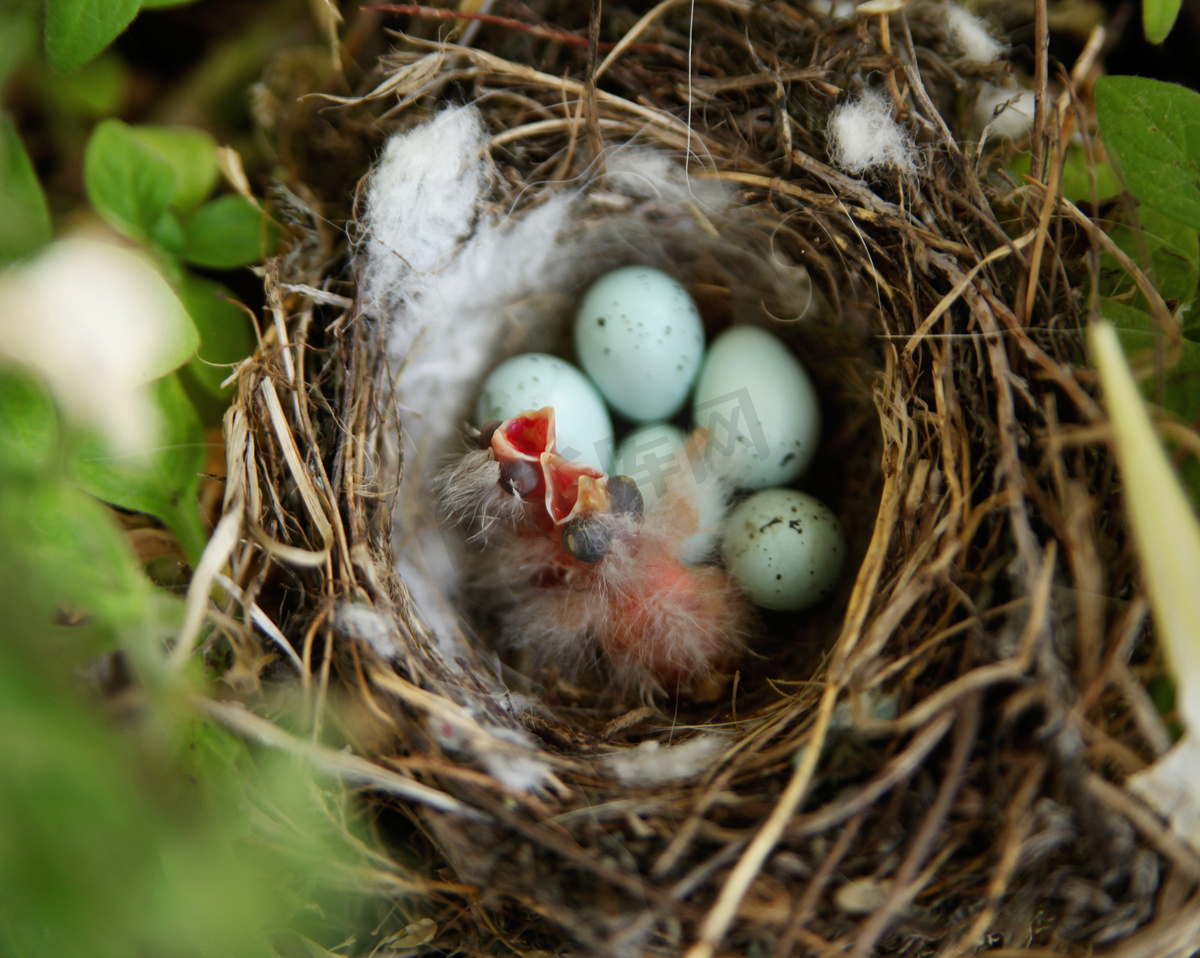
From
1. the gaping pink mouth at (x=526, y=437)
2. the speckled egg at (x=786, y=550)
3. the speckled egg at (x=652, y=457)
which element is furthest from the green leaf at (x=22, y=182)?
the speckled egg at (x=786, y=550)

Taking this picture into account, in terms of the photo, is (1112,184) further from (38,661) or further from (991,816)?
(38,661)

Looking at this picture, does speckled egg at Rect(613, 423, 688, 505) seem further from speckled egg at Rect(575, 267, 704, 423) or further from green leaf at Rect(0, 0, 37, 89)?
green leaf at Rect(0, 0, 37, 89)

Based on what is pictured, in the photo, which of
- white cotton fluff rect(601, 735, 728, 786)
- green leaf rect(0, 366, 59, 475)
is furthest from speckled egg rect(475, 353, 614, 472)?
green leaf rect(0, 366, 59, 475)

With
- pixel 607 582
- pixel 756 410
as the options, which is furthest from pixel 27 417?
pixel 756 410

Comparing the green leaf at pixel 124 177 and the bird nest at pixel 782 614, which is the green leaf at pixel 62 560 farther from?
the green leaf at pixel 124 177

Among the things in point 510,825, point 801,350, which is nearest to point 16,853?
point 510,825
